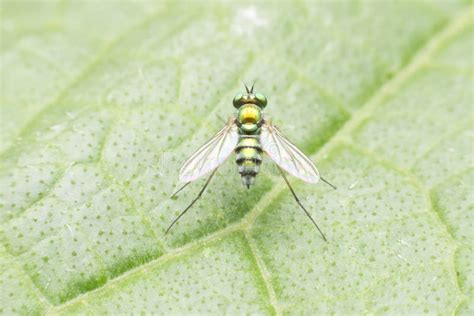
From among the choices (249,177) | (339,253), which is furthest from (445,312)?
(249,177)

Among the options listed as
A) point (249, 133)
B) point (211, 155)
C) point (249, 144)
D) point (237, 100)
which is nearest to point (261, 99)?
point (237, 100)

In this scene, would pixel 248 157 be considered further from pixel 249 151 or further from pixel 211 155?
pixel 211 155

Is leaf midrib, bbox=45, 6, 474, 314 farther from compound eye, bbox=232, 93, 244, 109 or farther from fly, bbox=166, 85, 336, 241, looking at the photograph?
compound eye, bbox=232, 93, 244, 109

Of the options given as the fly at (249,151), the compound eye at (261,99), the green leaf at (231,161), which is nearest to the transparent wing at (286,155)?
the fly at (249,151)

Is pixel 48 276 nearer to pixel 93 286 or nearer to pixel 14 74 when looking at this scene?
pixel 93 286

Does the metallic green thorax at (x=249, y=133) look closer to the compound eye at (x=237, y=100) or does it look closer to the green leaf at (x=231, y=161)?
the compound eye at (x=237, y=100)

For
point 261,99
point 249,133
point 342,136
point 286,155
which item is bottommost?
point 286,155

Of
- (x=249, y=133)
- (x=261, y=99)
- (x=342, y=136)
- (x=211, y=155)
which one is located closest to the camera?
(x=211, y=155)
